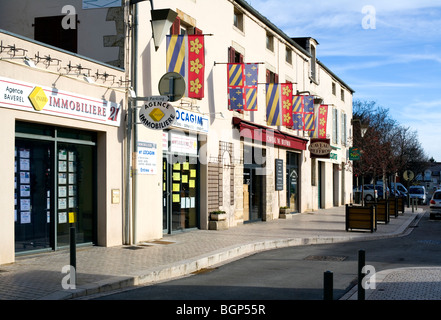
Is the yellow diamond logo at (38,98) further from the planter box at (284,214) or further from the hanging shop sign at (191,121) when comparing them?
the planter box at (284,214)

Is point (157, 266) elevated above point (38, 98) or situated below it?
below

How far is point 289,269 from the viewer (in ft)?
31.3

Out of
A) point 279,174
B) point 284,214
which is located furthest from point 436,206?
point 279,174

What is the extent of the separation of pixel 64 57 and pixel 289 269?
244 inches

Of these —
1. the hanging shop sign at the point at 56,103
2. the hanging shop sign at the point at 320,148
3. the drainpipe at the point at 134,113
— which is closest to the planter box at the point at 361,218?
the drainpipe at the point at 134,113

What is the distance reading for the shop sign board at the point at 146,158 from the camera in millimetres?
12339

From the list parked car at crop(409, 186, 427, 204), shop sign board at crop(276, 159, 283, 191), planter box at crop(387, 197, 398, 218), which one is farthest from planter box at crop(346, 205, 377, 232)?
parked car at crop(409, 186, 427, 204)

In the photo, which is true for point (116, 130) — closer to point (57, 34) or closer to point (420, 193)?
point (57, 34)

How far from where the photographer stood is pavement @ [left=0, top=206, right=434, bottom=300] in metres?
7.16

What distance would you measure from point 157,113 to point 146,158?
1740mm

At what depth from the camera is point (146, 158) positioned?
12.6m

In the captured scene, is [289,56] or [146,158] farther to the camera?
[289,56]

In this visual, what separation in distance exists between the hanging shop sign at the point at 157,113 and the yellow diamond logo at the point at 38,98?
7.59 ft
